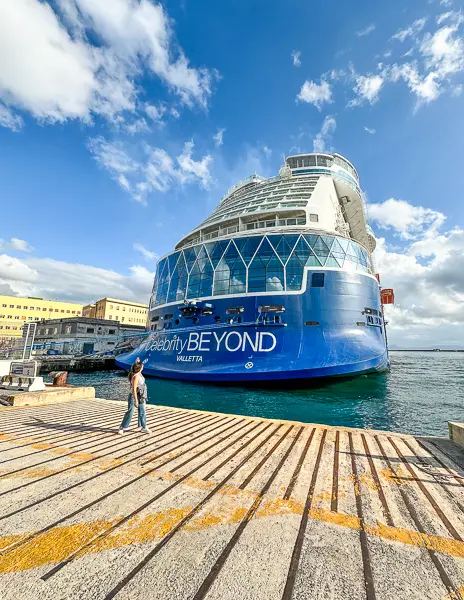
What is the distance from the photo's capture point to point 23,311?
292 feet

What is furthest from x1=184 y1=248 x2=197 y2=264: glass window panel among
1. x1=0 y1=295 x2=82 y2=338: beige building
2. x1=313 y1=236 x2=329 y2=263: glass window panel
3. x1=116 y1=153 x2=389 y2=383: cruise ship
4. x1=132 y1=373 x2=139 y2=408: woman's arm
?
x1=0 y1=295 x2=82 y2=338: beige building

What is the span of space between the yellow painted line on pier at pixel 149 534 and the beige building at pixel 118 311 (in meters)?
88.5

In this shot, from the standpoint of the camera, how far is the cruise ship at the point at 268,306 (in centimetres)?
1816

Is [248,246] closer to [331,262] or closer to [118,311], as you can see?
[331,262]

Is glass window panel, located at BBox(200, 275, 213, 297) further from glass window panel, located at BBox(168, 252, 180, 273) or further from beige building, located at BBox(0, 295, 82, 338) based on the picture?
beige building, located at BBox(0, 295, 82, 338)

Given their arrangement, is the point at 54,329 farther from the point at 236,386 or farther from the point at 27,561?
the point at 27,561

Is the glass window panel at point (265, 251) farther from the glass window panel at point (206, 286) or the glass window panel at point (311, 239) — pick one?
the glass window panel at point (206, 286)

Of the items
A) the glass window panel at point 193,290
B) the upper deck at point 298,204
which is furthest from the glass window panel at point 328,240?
the glass window panel at point 193,290

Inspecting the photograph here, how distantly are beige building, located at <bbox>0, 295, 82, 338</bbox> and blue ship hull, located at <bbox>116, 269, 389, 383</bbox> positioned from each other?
3221 inches

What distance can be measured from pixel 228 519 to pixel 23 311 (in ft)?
357

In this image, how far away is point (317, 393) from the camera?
17047mm

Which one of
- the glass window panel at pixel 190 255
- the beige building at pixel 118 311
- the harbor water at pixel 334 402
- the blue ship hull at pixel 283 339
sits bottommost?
the harbor water at pixel 334 402

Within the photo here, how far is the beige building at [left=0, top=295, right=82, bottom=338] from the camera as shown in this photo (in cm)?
8112

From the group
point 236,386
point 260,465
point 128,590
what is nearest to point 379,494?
point 260,465
